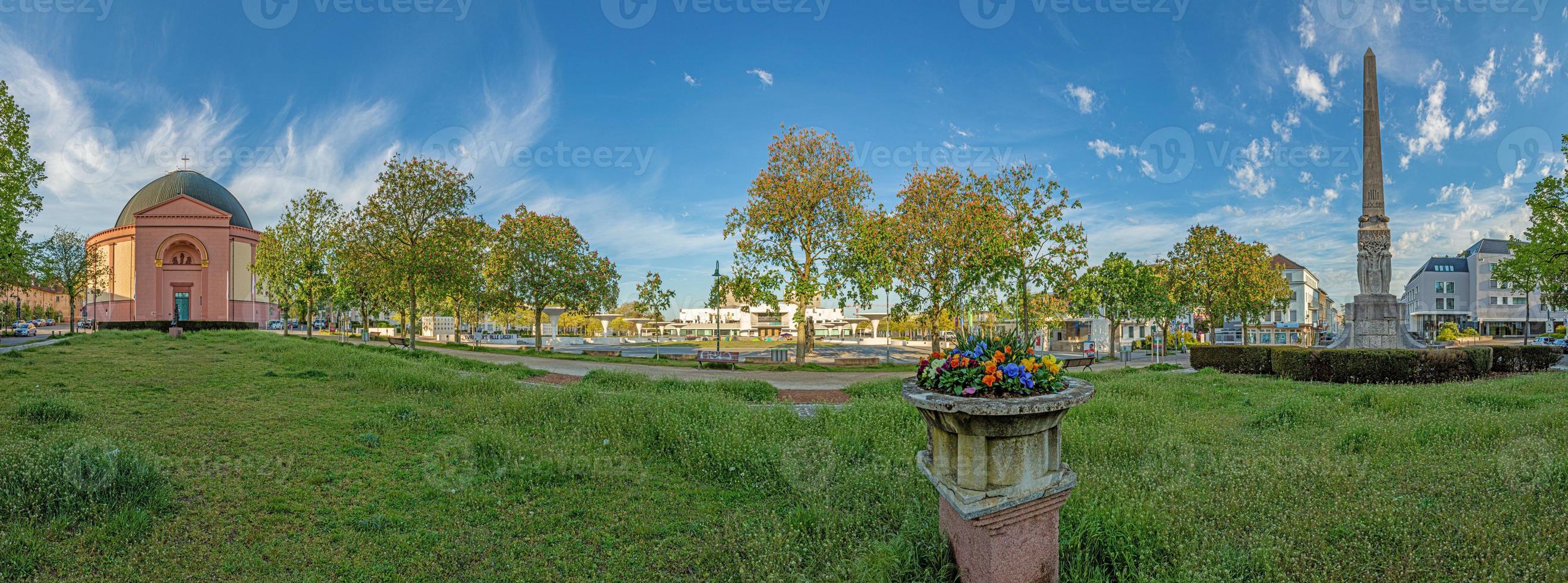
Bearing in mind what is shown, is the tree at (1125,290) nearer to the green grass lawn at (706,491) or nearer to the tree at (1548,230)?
the tree at (1548,230)

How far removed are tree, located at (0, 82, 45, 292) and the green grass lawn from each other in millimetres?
13598

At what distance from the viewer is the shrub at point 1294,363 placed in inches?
730

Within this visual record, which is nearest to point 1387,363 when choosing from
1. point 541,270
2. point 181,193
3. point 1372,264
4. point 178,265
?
point 1372,264

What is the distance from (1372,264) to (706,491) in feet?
90.0

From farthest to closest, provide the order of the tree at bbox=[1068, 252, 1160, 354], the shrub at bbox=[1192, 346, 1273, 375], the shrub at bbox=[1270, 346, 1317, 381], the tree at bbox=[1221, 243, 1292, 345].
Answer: the tree at bbox=[1221, 243, 1292, 345] → the tree at bbox=[1068, 252, 1160, 354] → the shrub at bbox=[1192, 346, 1273, 375] → the shrub at bbox=[1270, 346, 1317, 381]

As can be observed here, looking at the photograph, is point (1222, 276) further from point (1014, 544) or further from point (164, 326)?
point (164, 326)

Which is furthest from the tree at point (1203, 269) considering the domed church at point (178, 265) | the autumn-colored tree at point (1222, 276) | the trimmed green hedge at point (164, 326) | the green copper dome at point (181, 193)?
the green copper dome at point (181, 193)

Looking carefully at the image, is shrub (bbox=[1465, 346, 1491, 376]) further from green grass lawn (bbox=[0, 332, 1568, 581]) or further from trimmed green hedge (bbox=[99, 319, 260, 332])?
trimmed green hedge (bbox=[99, 319, 260, 332])

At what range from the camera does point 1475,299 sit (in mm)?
79000

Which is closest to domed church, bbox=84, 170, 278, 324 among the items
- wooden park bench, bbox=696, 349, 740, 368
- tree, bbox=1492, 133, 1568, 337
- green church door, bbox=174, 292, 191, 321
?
green church door, bbox=174, 292, 191, 321

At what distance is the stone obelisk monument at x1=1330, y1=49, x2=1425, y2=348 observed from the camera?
21.7 m

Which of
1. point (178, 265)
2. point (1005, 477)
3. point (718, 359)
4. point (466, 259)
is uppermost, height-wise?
point (178, 265)

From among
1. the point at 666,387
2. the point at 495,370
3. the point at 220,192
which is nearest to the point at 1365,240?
the point at 666,387

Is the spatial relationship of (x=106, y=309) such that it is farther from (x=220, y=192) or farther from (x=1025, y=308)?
(x=1025, y=308)
